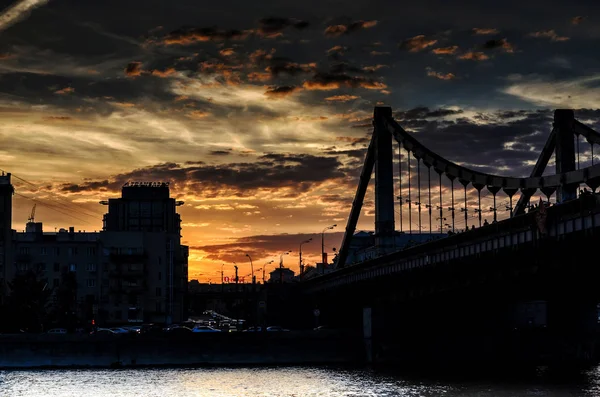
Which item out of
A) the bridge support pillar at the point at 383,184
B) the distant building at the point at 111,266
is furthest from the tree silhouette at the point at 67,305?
the bridge support pillar at the point at 383,184

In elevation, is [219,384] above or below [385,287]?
below

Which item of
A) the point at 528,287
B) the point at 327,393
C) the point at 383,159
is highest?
the point at 383,159

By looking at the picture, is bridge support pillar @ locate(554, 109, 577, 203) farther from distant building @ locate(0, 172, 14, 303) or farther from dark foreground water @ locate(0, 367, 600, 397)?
distant building @ locate(0, 172, 14, 303)

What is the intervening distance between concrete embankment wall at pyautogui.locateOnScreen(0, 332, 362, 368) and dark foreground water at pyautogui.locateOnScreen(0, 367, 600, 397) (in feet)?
13.6

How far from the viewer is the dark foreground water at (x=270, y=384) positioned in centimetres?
9156

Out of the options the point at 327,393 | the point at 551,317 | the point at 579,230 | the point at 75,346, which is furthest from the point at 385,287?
the point at 579,230

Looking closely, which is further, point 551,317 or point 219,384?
point 551,317

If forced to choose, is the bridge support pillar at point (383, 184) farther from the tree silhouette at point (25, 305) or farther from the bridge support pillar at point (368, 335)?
the tree silhouette at point (25, 305)

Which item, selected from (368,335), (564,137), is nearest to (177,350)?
(368,335)

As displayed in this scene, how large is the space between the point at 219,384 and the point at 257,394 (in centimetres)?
1061

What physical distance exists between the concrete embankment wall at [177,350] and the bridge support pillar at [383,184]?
37.5m

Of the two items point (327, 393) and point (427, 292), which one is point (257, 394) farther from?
point (427, 292)

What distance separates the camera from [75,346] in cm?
11938

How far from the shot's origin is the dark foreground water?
91562 mm
